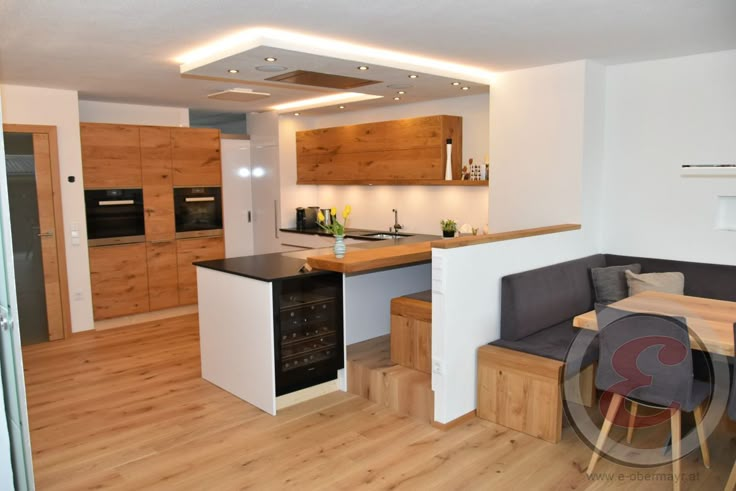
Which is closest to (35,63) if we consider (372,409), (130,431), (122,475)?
(130,431)

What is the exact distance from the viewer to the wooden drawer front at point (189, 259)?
21.8 ft

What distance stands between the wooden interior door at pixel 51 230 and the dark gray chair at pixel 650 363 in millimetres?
5069

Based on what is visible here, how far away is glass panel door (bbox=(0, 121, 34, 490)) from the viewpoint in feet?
6.97

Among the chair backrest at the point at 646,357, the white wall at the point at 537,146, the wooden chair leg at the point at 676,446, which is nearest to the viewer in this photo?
the chair backrest at the point at 646,357

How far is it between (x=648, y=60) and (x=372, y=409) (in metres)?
3.43

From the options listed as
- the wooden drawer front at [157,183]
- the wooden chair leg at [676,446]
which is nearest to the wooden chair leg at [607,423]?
the wooden chair leg at [676,446]

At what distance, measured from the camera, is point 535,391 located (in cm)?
334

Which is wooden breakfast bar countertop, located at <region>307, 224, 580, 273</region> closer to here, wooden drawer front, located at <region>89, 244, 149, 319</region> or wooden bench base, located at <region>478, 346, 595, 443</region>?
wooden bench base, located at <region>478, 346, 595, 443</region>

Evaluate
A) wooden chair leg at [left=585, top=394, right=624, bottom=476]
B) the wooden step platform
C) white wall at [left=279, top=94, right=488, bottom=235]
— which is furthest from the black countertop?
wooden chair leg at [left=585, top=394, right=624, bottom=476]

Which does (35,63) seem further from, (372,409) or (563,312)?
(563,312)

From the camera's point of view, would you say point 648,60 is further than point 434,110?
No

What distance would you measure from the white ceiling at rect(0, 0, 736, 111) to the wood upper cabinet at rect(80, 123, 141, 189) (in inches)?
54.6

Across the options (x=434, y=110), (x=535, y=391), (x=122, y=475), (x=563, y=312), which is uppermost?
(x=434, y=110)

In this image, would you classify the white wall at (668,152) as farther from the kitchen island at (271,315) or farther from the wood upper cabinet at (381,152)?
the kitchen island at (271,315)
